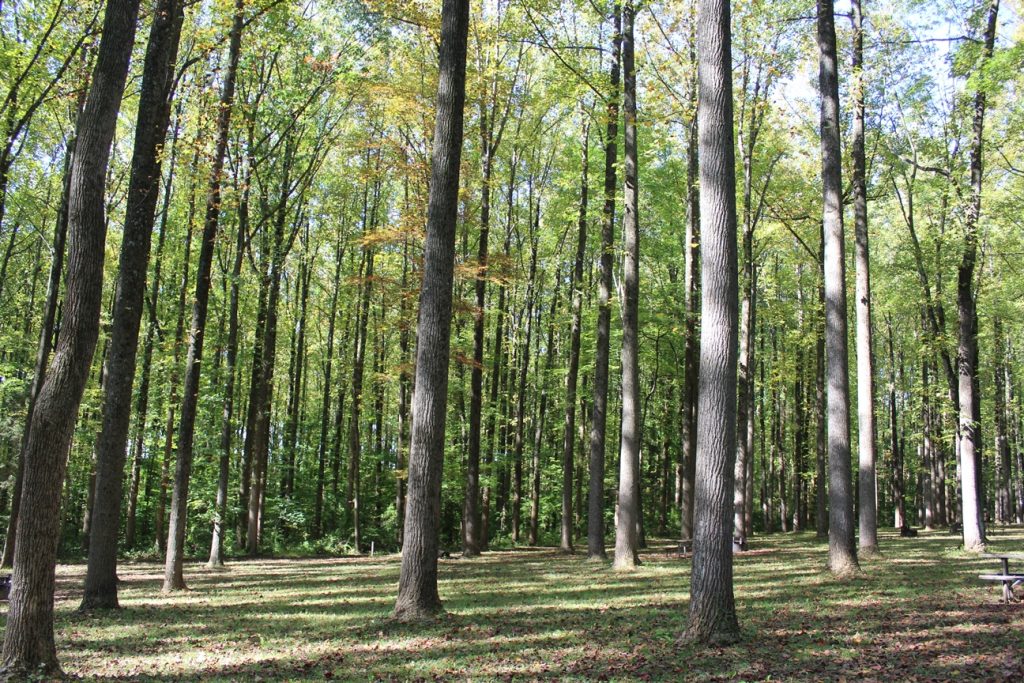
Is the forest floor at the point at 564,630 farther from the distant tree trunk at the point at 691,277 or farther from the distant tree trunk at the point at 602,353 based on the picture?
the distant tree trunk at the point at 691,277

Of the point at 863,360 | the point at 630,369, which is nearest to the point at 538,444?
the point at 630,369

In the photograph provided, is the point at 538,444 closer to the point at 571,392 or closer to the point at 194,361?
the point at 571,392

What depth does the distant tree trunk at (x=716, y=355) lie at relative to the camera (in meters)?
6.73

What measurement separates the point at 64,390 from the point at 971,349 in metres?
18.8

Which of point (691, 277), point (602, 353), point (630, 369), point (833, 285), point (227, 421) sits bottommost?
point (227, 421)

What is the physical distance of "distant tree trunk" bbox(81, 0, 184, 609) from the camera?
9.69m

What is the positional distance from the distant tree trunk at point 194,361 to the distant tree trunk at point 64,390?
18.2 feet

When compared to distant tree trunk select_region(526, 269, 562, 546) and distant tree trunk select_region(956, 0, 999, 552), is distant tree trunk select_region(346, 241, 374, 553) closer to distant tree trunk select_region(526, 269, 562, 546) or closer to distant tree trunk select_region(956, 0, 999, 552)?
distant tree trunk select_region(526, 269, 562, 546)

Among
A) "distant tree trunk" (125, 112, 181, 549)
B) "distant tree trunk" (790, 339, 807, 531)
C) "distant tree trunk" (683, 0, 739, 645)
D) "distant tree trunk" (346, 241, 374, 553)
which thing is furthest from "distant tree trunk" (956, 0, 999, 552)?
"distant tree trunk" (125, 112, 181, 549)

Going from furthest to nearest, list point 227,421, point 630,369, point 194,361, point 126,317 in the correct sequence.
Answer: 1. point 227,421
2. point 630,369
3. point 194,361
4. point 126,317

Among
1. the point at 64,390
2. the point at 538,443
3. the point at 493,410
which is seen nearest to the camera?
the point at 64,390

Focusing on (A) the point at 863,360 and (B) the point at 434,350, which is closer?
(B) the point at 434,350

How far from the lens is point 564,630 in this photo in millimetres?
7844

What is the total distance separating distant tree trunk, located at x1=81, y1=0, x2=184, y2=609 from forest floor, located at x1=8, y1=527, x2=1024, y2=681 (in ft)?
2.21
